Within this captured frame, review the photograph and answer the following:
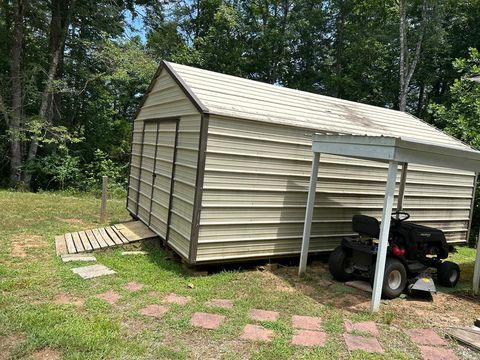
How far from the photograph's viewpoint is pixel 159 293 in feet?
14.8

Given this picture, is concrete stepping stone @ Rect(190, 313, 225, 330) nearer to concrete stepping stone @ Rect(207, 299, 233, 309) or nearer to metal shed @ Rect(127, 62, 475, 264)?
concrete stepping stone @ Rect(207, 299, 233, 309)

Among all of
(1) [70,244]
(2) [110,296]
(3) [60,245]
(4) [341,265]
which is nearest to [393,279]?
(4) [341,265]

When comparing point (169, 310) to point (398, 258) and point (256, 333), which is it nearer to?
point (256, 333)

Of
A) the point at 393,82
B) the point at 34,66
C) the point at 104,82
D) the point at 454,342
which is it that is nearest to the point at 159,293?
the point at 454,342

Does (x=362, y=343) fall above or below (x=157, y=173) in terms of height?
below

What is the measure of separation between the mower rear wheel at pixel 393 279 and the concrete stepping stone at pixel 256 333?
1.87m

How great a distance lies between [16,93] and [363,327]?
1337cm

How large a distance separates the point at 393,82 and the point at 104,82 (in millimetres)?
14338

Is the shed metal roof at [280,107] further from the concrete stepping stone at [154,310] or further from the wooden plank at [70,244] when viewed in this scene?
the wooden plank at [70,244]

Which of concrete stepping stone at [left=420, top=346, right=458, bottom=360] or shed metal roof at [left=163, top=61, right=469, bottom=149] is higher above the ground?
shed metal roof at [left=163, top=61, right=469, bottom=149]

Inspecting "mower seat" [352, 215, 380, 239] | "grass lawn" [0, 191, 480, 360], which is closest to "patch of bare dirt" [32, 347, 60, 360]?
"grass lawn" [0, 191, 480, 360]

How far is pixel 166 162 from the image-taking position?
645cm

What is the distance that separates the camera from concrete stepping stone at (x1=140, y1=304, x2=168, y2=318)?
389 centimetres

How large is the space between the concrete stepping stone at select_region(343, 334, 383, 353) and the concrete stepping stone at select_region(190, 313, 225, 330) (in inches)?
48.2
